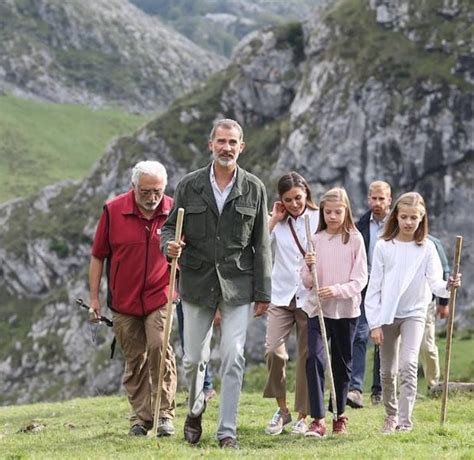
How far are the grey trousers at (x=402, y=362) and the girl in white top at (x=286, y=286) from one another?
1.17 metres

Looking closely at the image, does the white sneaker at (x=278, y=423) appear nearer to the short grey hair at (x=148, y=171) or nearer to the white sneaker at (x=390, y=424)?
the white sneaker at (x=390, y=424)

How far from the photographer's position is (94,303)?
41.7 feet

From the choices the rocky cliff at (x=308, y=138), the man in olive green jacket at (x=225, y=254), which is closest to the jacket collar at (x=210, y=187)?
the man in olive green jacket at (x=225, y=254)

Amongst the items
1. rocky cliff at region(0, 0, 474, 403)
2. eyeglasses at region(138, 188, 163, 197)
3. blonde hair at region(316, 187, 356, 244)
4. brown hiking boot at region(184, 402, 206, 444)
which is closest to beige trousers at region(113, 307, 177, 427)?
brown hiking boot at region(184, 402, 206, 444)

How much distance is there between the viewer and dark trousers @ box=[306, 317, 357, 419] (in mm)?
11789

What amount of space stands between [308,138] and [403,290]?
91.1 m

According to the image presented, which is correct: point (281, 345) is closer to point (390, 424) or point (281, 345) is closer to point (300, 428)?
point (300, 428)

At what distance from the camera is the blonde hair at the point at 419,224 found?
11.8 metres

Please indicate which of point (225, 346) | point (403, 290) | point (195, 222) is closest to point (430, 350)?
point (403, 290)

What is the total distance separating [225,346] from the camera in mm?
11125

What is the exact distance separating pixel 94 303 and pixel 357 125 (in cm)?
8823

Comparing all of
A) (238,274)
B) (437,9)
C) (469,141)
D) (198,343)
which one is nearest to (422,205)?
(238,274)

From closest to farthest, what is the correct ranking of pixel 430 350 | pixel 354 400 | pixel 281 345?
1. pixel 281 345
2. pixel 354 400
3. pixel 430 350

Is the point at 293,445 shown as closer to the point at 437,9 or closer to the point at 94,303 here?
the point at 94,303
